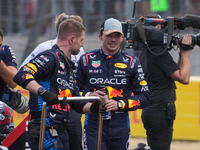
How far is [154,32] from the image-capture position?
18.2ft

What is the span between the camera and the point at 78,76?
5.01 metres

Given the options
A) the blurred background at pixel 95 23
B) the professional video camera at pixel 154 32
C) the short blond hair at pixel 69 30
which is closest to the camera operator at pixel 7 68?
the short blond hair at pixel 69 30

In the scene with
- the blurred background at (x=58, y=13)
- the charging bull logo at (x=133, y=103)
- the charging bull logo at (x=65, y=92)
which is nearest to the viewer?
the charging bull logo at (x=65, y=92)

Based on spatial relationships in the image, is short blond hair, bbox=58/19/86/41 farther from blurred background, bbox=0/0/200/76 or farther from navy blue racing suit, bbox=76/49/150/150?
blurred background, bbox=0/0/200/76

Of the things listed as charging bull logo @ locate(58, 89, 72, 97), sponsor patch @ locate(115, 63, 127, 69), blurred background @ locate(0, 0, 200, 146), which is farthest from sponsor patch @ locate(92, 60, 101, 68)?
blurred background @ locate(0, 0, 200, 146)

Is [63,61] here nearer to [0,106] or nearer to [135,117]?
[0,106]

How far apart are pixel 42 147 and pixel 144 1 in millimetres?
6972

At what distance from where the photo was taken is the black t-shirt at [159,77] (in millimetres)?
5633

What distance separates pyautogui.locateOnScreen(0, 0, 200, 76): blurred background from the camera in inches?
405

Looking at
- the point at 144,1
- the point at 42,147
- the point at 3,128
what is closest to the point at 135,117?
the point at 144,1

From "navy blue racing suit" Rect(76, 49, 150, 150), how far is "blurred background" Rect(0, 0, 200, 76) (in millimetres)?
5069

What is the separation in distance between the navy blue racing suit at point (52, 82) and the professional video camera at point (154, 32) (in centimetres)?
122

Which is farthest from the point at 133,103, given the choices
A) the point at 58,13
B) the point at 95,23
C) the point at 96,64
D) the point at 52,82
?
the point at 95,23

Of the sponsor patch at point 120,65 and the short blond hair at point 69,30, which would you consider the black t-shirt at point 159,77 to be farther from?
the short blond hair at point 69,30
